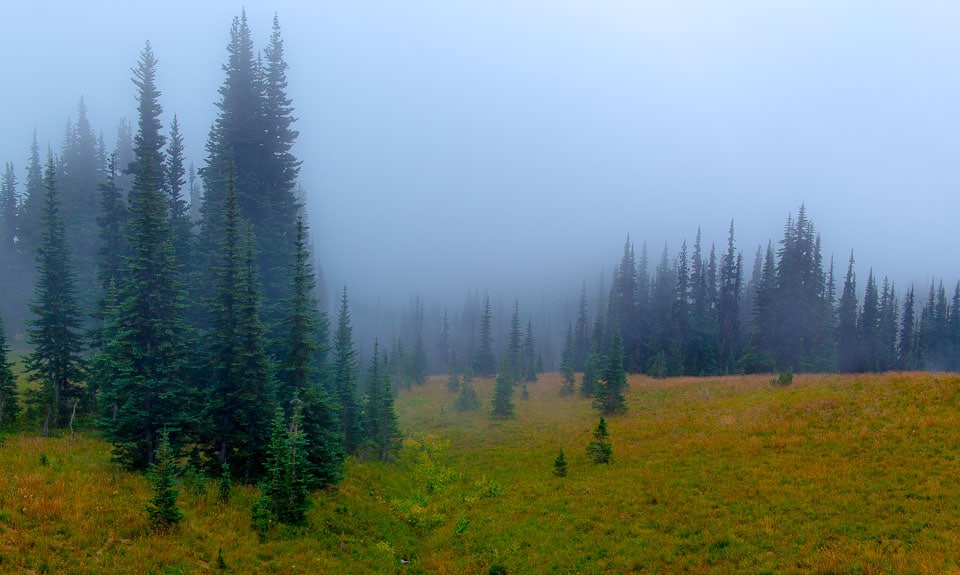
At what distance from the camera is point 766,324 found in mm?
58812

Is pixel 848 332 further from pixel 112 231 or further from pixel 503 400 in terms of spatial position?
pixel 112 231

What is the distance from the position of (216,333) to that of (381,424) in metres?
13.6

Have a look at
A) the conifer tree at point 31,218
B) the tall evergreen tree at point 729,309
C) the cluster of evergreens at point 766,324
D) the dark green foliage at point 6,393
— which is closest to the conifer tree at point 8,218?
the conifer tree at point 31,218

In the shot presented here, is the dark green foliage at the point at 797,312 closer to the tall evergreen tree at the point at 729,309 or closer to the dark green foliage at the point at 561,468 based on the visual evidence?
the tall evergreen tree at the point at 729,309

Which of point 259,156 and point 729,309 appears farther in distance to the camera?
point 729,309

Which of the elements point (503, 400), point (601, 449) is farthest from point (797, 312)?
point (601, 449)

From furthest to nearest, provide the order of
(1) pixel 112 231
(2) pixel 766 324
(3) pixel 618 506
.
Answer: (2) pixel 766 324 < (1) pixel 112 231 < (3) pixel 618 506

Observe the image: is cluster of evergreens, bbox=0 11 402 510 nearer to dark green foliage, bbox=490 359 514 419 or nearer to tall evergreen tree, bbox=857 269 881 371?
dark green foliage, bbox=490 359 514 419

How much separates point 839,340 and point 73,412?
9473cm

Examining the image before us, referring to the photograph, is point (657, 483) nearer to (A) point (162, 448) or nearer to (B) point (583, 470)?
(B) point (583, 470)

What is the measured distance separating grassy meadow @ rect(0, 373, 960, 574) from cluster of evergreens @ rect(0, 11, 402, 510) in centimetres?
171

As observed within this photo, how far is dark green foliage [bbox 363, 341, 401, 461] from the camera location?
95.1ft

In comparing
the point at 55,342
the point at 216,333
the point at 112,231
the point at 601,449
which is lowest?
the point at 601,449

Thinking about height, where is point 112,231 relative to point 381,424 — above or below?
above
